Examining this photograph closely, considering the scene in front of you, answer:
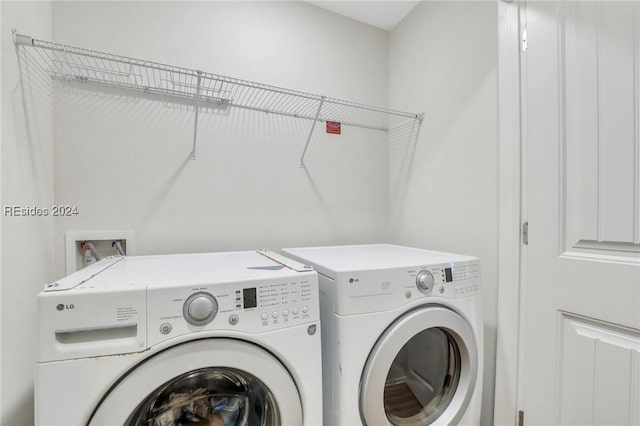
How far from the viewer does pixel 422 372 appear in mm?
1223

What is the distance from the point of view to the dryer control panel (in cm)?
94

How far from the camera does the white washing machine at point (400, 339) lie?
0.93 metres

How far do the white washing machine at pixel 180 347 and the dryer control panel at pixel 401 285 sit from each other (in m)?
0.11

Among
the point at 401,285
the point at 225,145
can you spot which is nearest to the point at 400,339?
the point at 401,285

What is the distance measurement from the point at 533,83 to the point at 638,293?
2.61 feet

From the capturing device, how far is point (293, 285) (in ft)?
2.85

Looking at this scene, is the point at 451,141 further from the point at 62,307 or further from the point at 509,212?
the point at 62,307

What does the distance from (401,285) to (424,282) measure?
0.32 ft

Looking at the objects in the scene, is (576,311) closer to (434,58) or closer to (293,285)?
(293,285)

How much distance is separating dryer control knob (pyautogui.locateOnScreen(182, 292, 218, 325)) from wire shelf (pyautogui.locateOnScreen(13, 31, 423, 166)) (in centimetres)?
87

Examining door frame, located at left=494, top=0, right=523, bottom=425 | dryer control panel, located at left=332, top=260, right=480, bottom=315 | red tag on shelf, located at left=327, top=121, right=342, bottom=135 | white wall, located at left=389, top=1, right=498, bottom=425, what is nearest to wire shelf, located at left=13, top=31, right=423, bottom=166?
red tag on shelf, located at left=327, top=121, right=342, bottom=135

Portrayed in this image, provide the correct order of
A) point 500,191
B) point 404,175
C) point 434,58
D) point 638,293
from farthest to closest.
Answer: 1. point 404,175
2. point 434,58
3. point 500,191
4. point 638,293

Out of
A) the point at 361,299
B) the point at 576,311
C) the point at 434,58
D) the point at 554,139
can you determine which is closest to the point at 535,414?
the point at 576,311

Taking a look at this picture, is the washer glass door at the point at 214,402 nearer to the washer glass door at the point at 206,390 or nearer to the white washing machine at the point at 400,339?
the washer glass door at the point at 206,390
